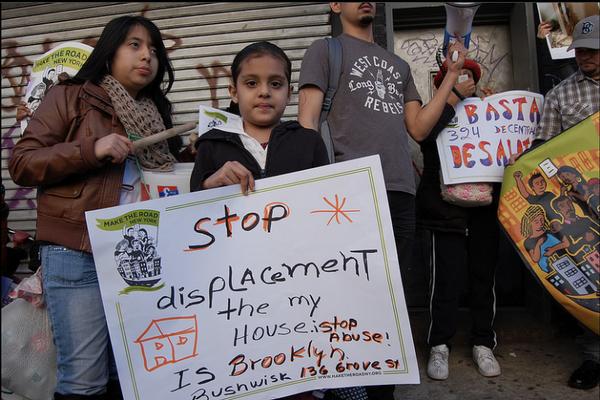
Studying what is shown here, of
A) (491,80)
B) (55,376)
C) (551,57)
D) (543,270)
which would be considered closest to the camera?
(55,376)

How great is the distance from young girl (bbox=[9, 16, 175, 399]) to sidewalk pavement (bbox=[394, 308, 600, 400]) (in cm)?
188

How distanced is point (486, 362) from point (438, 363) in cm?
31

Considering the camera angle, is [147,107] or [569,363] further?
[569,363]

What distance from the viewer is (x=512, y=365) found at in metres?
3.33

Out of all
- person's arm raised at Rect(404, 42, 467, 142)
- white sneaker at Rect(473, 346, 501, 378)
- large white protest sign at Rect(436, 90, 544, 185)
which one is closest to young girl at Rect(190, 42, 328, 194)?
person's arm raised at Rect(404, 42, 467, 142)

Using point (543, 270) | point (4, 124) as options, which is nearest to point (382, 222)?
point (543, 270)

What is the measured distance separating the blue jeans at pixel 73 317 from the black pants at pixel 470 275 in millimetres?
2100

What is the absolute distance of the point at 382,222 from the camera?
1.77 m

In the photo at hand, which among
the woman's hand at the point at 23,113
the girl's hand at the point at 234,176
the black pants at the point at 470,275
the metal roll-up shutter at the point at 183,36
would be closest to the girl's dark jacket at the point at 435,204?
the black pants at the point at 470,275

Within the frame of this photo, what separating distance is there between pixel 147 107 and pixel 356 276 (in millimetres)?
1262

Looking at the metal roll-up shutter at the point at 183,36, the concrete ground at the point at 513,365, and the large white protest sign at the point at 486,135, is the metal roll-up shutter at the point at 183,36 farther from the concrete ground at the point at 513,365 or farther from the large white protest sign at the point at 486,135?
the concrete ground at the point at 513,365

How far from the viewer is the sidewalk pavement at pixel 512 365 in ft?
9.61

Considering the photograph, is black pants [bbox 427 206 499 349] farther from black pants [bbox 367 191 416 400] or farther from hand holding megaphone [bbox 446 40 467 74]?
hand holding megaphone [bbox 446 40 467 74]

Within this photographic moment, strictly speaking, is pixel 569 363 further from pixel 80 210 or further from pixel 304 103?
pixel 80 210
